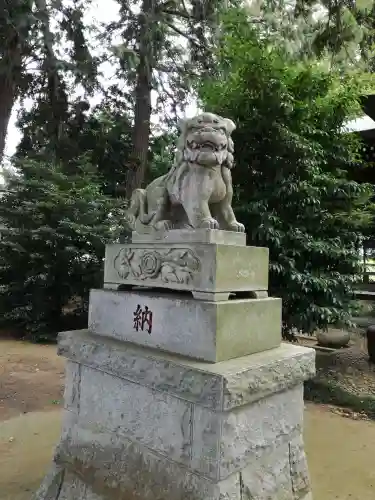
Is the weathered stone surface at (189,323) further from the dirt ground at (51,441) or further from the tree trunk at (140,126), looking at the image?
the tree trunk at (140,126)

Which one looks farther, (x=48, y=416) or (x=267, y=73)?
(x=267, y=73)

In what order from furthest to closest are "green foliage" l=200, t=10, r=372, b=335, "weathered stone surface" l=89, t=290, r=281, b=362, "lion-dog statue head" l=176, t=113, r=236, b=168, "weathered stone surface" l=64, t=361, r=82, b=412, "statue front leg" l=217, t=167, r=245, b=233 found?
"green foliage" l=200, t=10, r=372, b=335 → "weathered stone surface" l=64, t=361, r=82, b=412 → "statue front leg" l=217, t=167, r=245, b=233 → "lion-dog statue head" l=176, t=113, r=236, b=168 → "weathered stone surface" l=89, t=290, r=281, b=362

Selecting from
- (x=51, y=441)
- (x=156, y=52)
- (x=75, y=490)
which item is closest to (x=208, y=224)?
(x=75, y=490)

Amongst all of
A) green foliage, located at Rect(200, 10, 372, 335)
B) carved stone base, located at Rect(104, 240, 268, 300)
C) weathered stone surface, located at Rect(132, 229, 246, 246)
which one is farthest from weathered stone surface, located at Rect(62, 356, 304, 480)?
green foliage, located at Rect(200, 10, 372, 335)

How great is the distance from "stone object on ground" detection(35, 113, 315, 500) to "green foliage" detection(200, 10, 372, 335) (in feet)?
8.36

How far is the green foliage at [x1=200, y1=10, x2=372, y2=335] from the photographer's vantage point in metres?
4.63

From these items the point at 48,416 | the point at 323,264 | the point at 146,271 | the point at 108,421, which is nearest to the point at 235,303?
the point at 146,271

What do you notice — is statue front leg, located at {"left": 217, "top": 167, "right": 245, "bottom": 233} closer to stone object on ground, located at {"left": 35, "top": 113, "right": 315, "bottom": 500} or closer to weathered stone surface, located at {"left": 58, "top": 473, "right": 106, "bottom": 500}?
stone object on ground, located at {"left": 35, "top": 113, "right": 315, "bottom": 500}

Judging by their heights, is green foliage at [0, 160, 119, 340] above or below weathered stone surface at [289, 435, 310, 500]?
above

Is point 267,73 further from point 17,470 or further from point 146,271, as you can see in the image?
point 17,470

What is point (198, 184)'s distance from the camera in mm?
2055

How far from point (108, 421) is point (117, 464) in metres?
0.21

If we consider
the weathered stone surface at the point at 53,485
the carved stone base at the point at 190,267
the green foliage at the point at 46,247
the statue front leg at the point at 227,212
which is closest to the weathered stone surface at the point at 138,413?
the weathered stone surface at the point at 53,485

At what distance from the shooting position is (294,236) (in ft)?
15.2
